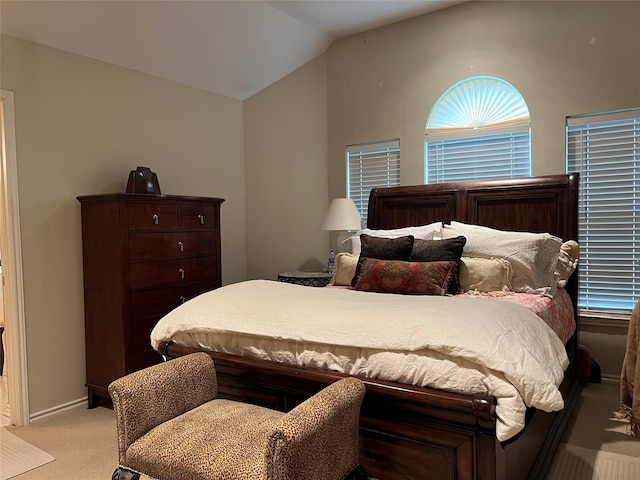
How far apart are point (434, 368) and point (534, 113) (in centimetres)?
276

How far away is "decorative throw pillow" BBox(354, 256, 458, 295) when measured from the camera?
2.77 metres

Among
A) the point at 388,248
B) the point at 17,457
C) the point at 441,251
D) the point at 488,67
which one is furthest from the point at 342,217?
the point at 17,457

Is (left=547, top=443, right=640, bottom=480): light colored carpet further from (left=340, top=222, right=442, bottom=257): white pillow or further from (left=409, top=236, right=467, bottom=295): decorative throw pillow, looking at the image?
(left=340, top=222, right=442, bottom=257): white pillow

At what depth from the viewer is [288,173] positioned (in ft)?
16.0

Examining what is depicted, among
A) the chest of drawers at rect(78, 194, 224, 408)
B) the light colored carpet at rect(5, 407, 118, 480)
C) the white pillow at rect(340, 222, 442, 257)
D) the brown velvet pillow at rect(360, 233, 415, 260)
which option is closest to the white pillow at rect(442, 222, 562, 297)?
the white pillow at rect(340, 222, 442, 257)

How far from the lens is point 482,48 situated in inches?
151

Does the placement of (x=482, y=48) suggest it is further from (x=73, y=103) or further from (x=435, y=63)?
(x=73, y=103)

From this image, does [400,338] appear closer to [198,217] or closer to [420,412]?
[420,412]

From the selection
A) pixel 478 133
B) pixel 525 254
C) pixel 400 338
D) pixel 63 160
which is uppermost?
pixel 478 133

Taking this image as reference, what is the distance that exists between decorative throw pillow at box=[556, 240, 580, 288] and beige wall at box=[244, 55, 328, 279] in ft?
6.86

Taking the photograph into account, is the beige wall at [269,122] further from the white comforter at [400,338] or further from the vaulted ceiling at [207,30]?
the white comforter at [400,338]

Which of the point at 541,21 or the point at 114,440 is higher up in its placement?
the point at 541,21

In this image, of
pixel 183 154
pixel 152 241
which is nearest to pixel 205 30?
pixel 183 154

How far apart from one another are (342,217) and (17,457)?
2.76 m
